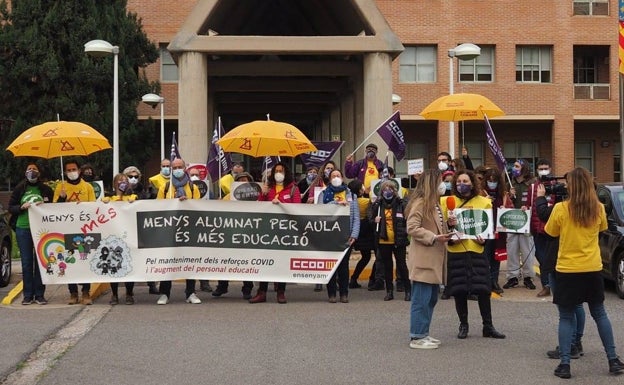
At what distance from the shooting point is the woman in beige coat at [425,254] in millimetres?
7895

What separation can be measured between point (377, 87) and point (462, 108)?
3.29 m

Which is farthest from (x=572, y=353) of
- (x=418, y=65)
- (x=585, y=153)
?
(x=585, y=153)

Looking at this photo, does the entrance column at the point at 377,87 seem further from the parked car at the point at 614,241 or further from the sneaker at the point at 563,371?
the sneaker at the point at 563,371

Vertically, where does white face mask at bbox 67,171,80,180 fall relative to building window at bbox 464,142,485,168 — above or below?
below

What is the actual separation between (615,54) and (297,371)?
3056cm

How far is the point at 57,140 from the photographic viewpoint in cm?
1154

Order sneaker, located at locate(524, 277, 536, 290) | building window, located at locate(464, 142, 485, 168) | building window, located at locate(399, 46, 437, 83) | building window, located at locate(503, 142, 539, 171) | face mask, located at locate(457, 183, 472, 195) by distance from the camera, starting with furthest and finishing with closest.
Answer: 1. building window, located at locate(503, 142, 539, 171)
2. building window, located at locate(464, 142, 485, 168)
3. building window, located at locate(399, 46, 437, 83)
4. sneaker, located at locate(524, 277, 536, 290)
5. face mask, located at locate(457, 183, 472, 195)

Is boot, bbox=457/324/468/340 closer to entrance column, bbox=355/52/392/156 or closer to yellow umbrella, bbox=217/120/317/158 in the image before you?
yellow umbrella, bbox=217/120/317/158

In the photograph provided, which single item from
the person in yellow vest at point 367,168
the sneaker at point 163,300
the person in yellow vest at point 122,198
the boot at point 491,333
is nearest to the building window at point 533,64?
the person in yellow vest at point 367,168

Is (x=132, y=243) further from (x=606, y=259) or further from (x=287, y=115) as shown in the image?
(x=287, y=115)

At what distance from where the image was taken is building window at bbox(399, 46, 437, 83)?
32969 millimetres

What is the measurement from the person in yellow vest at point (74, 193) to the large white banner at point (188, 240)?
0.26 m

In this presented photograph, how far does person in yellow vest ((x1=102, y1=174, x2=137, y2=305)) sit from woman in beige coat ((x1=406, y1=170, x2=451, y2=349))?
469 centimetres

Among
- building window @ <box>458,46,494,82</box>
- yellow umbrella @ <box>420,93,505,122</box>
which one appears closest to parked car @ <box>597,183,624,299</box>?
yellow umbrella @ <box>420,93,505,122</box>
